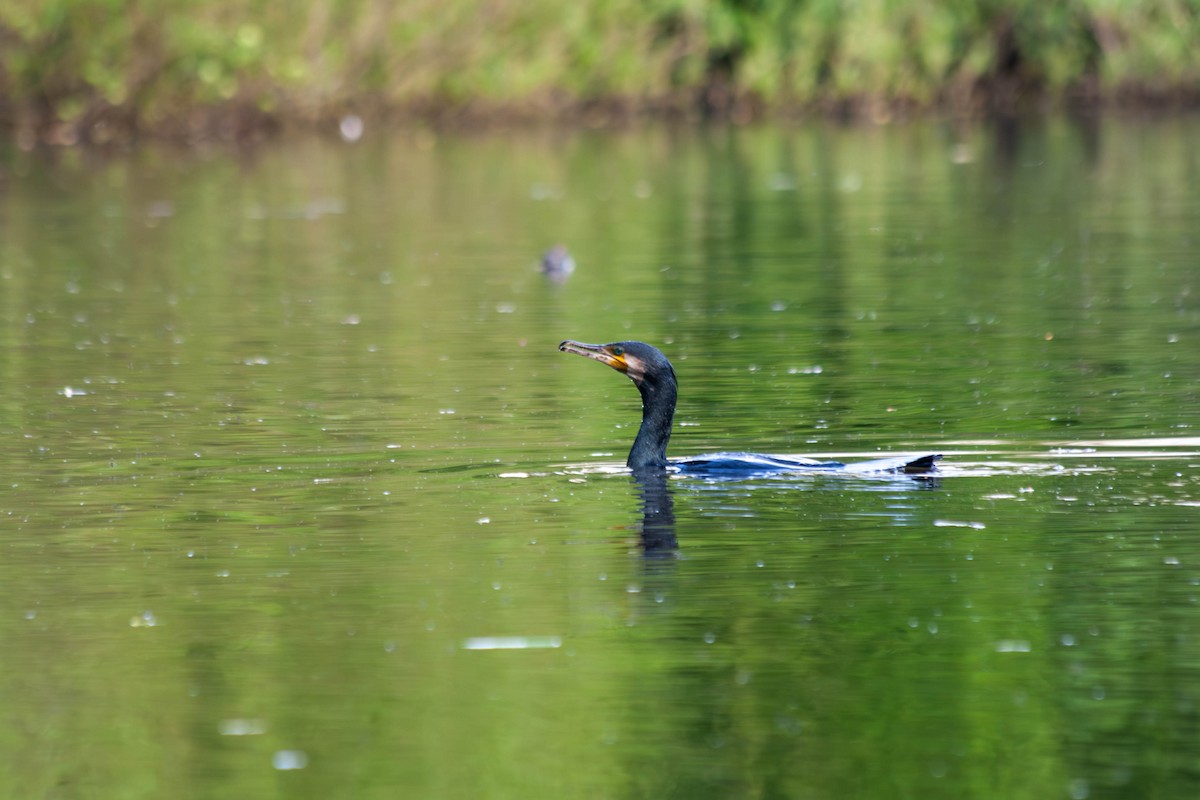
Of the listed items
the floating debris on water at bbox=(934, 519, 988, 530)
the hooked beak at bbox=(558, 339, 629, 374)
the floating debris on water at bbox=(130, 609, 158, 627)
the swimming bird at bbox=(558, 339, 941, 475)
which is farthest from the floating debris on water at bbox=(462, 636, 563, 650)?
the hooked beak at bbox=(558, 339, 629, 374)

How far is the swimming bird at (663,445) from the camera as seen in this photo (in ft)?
37.8

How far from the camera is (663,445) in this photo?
484 inches

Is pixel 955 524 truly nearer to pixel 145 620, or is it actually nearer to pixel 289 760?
pixel 145 620

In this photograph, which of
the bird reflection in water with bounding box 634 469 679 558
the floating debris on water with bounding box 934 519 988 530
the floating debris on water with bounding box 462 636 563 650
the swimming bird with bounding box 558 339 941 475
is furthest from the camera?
the swimming bird with bounding box 558 339 941 475

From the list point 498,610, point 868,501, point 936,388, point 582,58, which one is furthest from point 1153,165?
point 498,610

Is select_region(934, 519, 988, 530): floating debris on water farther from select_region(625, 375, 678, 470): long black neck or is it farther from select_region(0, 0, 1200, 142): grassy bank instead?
select_region(0, 0, 1200, 142): grassy bank

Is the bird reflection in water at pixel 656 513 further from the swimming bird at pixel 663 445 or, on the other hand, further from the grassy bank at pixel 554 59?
the grassy bank at pixel 554 59

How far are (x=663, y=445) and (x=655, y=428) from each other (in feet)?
Result: 0.37

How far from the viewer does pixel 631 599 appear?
30.7 feet

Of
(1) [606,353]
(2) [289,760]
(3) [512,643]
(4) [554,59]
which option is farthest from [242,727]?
(4) [554,59]

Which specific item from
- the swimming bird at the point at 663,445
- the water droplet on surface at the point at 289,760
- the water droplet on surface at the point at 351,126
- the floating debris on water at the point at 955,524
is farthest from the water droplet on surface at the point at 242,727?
the water droplet on surface at the point at 351,126

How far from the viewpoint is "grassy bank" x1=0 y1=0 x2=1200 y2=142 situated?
4262 centimetres

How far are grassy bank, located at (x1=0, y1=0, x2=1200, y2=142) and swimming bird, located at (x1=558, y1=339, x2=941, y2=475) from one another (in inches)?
1185

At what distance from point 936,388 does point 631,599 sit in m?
5.91
